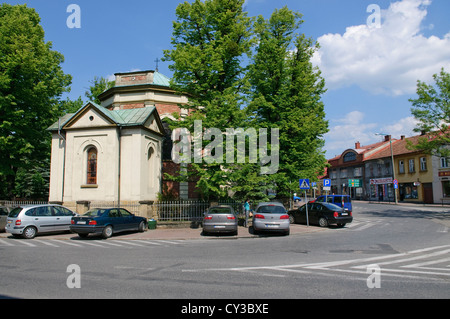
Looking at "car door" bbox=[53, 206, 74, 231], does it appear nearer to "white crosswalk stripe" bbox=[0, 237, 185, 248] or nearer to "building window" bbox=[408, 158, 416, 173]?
"white crosswalk stripe" bbox=[0, 237, 185, 248]

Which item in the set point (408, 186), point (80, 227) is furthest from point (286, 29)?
point (408, 186)

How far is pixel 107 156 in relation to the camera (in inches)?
774

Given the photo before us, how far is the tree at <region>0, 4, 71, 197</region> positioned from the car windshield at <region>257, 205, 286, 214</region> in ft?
61.6

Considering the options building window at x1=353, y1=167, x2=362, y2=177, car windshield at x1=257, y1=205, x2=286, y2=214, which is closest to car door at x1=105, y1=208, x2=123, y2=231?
car windshield at x1=257, y1=205, x2=286, y2=214

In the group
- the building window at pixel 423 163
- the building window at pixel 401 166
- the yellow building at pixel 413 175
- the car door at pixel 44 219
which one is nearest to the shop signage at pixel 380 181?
the yellow building at pixel 413 175

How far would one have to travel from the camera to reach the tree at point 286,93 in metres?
21.7

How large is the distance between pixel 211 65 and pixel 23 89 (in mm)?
14974

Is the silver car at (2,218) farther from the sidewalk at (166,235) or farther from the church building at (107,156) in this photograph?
the church building at (107,156)

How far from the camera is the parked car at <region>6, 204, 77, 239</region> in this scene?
13.8 meters

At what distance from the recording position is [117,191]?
1923 cm

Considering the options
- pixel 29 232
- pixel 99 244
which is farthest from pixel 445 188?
pixel 29 232

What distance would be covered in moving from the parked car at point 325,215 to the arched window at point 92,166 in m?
14.4

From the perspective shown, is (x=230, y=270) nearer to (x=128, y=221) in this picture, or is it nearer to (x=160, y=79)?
(x=128, y=221)

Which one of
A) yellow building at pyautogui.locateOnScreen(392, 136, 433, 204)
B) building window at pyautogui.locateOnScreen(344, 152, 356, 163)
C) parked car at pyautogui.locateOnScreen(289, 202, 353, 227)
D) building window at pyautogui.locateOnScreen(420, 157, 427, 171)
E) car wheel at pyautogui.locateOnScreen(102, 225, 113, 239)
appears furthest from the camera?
building window at pyautogui.locateOnScreen(344, 152, 356, 163)
